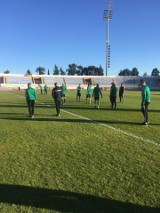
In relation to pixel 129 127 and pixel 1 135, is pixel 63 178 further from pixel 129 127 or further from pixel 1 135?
pixel 129 127

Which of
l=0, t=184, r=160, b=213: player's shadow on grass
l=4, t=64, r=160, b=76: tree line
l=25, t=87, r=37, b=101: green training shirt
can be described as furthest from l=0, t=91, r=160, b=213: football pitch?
l=4, t=64, r=160, b=76: tree line

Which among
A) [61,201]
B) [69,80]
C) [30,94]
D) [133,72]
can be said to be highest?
[133,72]

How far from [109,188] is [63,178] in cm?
101

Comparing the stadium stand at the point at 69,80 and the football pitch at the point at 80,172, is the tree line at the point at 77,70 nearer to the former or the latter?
the stadium stand at the point at 69,80

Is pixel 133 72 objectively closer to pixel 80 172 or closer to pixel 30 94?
pixel 30 94

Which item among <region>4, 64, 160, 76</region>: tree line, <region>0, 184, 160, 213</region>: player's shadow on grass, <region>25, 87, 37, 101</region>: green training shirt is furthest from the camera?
<region>4, 64, 160, 76</region>: tree line

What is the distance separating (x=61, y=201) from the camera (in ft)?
15.8

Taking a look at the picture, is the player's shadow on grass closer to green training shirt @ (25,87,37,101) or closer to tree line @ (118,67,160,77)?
green training shirt @ (25,87,37,101)

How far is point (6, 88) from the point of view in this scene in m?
72.1

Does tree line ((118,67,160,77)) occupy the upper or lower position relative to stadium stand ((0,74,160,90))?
upper

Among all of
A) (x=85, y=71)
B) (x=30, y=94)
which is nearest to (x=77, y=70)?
(x=85, y=71)

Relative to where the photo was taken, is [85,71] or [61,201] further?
[85,71]

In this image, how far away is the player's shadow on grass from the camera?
4.50 metres

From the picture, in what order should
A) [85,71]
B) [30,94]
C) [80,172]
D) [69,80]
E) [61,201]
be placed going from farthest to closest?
1. [85,71]
2. [69,80]
3. [30,94]
4. [80,172]
5. [61,201]
